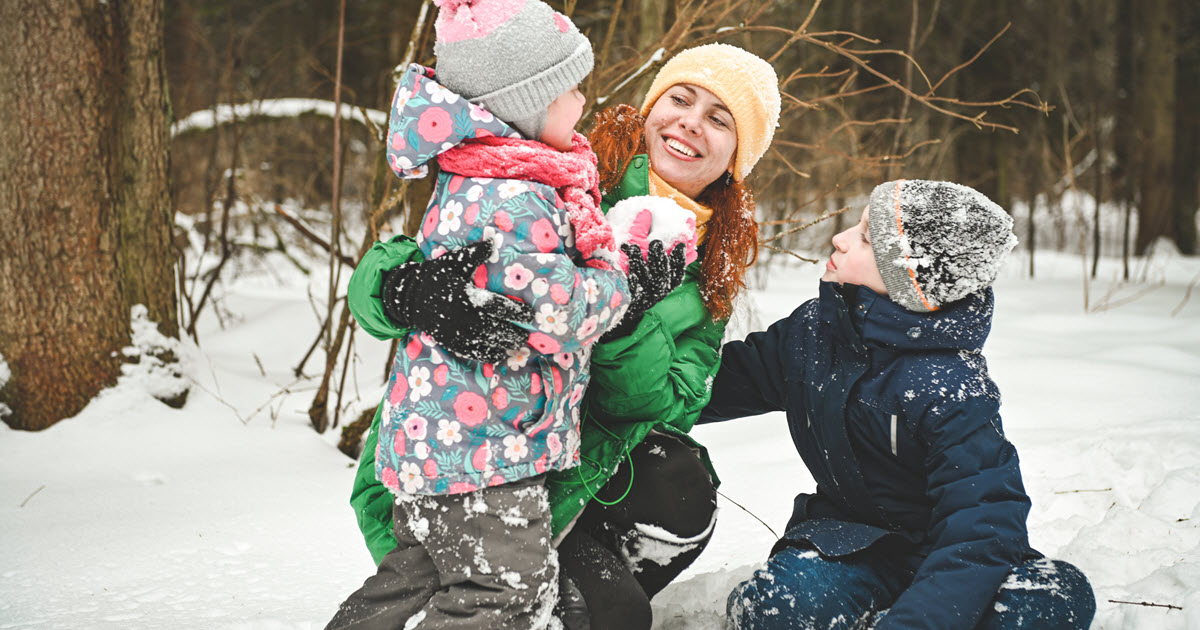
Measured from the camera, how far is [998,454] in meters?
1.60

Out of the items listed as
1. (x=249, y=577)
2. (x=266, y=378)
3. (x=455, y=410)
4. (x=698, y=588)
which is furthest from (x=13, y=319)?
(x=698, y=588)

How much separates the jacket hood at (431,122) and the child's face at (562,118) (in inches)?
3.3

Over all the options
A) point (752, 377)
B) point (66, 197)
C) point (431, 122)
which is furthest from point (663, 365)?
point (66, 197)

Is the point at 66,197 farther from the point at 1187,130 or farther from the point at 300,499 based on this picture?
the point at 1187,130

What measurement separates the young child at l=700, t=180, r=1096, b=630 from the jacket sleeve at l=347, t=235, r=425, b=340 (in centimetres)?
91

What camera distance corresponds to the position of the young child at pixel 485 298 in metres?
1.42

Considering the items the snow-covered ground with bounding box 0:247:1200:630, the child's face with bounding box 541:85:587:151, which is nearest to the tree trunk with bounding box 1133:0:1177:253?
the snow-covered ground with bounding box 0:247:1200:630

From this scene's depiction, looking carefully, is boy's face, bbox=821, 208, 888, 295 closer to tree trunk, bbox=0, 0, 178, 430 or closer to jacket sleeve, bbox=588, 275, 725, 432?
jacket sleeve, bbox=588, 275, 725, 432

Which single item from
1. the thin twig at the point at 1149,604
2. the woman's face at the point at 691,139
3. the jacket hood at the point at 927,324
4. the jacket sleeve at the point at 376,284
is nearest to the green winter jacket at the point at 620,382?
the jacket sleeve at the point at 376,284

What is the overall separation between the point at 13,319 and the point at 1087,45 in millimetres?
16468

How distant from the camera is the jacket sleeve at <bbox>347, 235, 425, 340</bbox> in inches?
61.2

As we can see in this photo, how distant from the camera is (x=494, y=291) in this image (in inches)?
55.9

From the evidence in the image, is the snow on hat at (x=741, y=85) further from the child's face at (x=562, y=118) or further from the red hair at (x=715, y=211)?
the child's face at (x=562, y=118)

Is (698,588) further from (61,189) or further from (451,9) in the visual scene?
(61,189)
